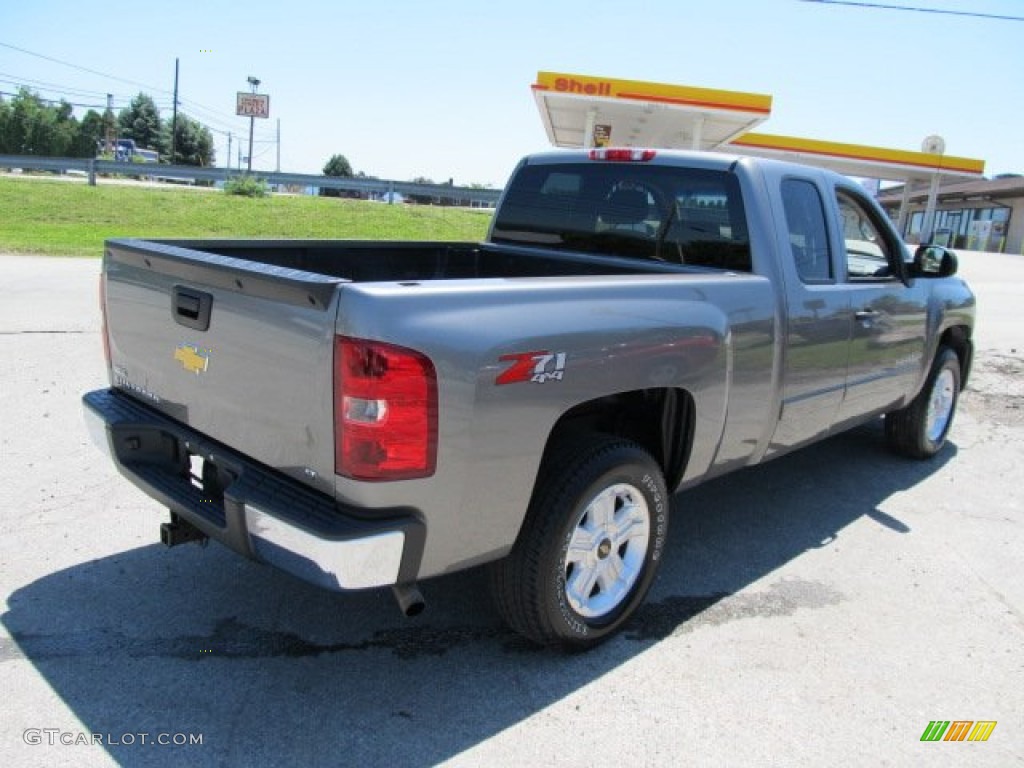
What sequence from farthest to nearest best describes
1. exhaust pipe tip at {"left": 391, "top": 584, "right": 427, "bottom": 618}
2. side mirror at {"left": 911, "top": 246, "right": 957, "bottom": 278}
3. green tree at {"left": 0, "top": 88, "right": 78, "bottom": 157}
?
green tree at {"left": 0, "top": 88, "right": 78, "bottom": 157}
side mirror at {"left": 911, "top": 246, "right": 957, "bottom": 278}
exhaust pipe tip at {"left": 391, "top": 584, "right": 427, "bottom": 618}

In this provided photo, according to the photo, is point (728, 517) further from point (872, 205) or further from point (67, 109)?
point (67, 109)

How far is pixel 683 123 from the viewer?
83.3 ft

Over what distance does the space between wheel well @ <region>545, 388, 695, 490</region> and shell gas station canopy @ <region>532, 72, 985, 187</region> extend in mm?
18651

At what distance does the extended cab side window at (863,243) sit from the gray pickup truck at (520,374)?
1.2 inches

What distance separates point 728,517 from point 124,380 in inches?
126

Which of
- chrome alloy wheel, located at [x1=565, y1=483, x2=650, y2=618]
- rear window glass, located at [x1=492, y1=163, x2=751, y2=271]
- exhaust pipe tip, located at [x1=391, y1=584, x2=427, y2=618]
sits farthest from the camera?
rear window glass, located at [x1=492, y1=163, x2=751, y2=271]

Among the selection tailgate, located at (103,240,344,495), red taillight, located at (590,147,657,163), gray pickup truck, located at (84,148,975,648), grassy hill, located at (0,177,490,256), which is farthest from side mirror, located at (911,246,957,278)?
grassy hill, located at (0,177,490,256)

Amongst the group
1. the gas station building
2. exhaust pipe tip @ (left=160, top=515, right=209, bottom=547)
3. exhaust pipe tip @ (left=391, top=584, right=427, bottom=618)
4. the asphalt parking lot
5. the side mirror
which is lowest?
the asphalt parking lot

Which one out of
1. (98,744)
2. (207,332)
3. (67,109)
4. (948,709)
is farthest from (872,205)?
(67,109)

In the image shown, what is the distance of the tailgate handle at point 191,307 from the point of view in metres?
2.77

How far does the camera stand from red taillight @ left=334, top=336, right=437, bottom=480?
2.28 meters

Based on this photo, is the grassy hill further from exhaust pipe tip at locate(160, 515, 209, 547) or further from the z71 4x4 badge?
the z71 4x4 badge

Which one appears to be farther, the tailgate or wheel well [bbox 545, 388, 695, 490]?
wheel well [bbox 545, 388, 695, 490]
